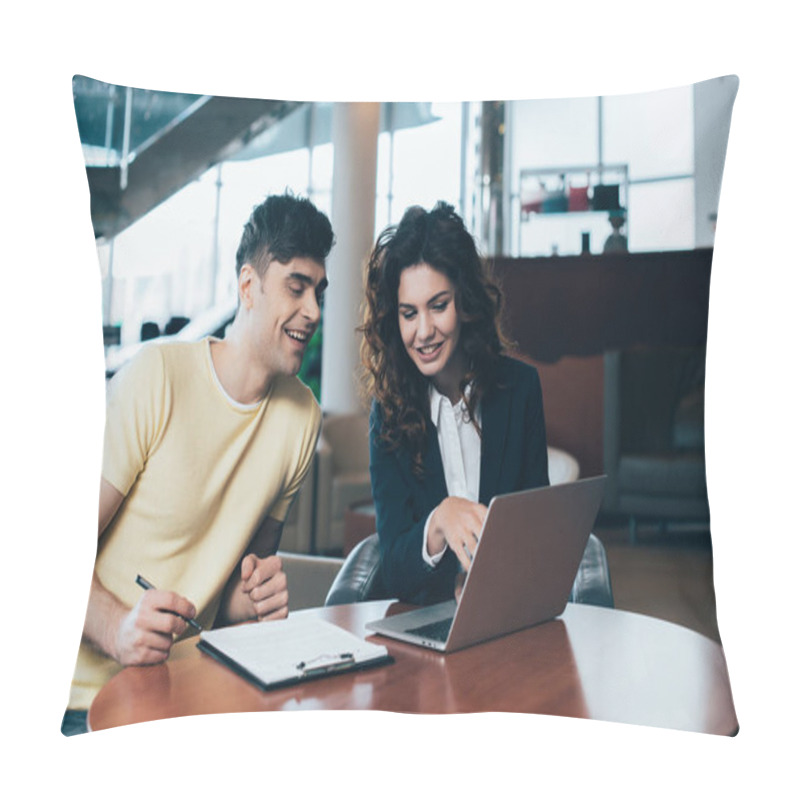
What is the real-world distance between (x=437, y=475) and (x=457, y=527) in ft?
0.36

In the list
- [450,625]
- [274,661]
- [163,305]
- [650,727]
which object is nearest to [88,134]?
[163,305]

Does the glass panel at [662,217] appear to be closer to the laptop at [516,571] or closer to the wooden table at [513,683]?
the laptop at [516,571]

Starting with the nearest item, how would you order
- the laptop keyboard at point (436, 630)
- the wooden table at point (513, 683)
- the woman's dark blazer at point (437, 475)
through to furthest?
the wooden table at point (513, 683) < the laptop keyboard at point (436, 630) < the woman's dark blazer at point (437, 475)

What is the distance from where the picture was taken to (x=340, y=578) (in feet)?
5.56

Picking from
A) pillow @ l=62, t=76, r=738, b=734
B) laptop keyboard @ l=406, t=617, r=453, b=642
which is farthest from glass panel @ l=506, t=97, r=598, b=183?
→ laptop keyboard @ l=406, t=617, r=453, b=642

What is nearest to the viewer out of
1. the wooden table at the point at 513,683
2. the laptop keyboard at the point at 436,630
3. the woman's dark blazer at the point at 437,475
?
the wooden table at the point at 513,683

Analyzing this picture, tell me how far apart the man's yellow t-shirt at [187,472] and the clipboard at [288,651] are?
0.10 metres

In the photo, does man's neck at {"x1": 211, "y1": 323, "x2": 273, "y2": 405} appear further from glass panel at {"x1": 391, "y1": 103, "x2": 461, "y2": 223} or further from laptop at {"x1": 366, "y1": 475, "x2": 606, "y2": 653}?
laptop at {"x1": 366, "y1": 475, "x2": 606, "y2": 653}

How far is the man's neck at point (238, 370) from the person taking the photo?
5.46 ft

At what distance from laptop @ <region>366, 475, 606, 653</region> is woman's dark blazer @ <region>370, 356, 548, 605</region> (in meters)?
0.07

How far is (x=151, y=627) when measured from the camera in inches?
62.6

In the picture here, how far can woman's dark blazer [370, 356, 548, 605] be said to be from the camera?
1.65 meters

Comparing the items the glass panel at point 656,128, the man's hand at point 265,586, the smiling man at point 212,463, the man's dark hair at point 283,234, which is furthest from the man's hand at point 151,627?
the glass panel at point 656,128

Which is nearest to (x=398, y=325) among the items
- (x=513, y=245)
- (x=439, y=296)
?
(x=439, y=296)
